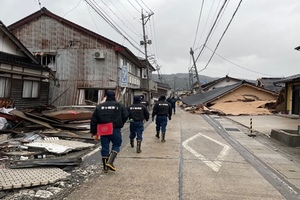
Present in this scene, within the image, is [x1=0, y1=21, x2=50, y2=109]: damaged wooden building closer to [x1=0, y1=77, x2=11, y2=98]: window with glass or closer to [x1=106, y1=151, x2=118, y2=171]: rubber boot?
[x1=0, y1=77, x2=11, y2=98]: window with glass

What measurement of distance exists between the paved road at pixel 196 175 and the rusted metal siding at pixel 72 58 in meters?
12.9

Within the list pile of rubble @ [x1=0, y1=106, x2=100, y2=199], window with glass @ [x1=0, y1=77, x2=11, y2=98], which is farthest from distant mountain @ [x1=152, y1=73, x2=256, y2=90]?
pile of rubble @ [x1=0, y1=106, x2=100, y2=199]

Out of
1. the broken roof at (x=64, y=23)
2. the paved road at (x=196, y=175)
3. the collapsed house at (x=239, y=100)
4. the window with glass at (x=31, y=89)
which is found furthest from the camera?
the collapsed house at (x=239, y=100)

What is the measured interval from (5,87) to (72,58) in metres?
7.96

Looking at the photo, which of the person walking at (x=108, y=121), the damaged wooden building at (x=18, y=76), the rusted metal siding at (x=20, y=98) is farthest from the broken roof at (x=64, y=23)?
the person walking at (x=108, y=121)

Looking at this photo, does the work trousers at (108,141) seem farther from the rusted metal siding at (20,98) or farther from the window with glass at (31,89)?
the window with glass at (31,89)

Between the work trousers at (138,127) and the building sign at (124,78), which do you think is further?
the building sign at (124,78)

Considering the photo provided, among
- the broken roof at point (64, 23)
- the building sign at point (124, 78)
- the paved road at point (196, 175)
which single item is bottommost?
the paved road at point (196, 175)

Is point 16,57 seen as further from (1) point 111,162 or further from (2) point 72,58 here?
(1) point 111,162

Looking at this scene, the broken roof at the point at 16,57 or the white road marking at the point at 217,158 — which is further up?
the broken roof at the point at 16,57

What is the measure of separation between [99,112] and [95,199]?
79.1 inches

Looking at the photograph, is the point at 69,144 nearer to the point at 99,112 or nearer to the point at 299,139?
the point at 99,112

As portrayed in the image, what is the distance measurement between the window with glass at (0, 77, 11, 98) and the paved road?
8366mm

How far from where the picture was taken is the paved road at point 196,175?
15.3ft
